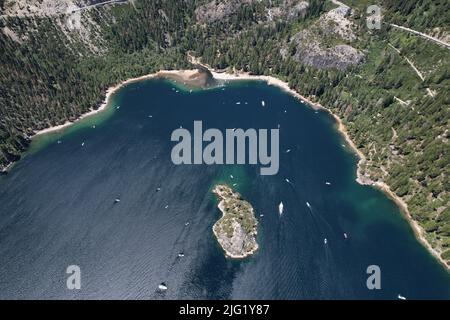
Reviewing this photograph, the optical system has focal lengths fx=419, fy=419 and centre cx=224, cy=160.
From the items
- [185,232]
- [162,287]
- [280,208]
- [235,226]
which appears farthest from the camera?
[280,208]

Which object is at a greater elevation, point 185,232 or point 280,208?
point 280,208

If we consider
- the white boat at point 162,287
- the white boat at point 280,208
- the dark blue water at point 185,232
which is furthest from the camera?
the white boat at point 280,208

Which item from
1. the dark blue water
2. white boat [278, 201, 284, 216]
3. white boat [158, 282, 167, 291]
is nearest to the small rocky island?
the dark blue water

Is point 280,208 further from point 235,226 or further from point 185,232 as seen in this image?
point 185,232

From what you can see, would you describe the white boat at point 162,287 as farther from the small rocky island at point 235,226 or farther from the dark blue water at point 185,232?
the small rocky island at point 235,226

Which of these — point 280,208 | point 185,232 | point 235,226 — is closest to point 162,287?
point 185,232

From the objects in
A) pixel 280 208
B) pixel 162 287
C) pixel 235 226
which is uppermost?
pixel 235 226

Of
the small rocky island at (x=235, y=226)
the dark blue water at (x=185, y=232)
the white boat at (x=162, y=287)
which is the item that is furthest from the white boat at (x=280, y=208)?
the white boat at (x=162, y=287)

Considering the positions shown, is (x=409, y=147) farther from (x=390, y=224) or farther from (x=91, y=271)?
(x=91, y=271)
